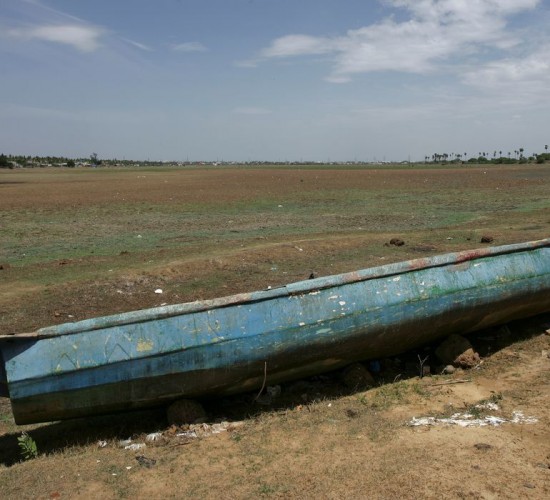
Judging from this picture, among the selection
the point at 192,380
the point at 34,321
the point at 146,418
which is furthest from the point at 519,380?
the point at 34,321

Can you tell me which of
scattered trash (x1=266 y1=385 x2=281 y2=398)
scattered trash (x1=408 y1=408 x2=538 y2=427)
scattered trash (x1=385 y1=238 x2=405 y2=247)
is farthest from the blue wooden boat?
scattered trash (x1=385 y1=238 x2=405 y2=247)

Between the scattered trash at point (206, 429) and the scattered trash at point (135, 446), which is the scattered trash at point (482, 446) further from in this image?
the scattered trash at point (135, 446)

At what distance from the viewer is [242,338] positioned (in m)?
4.71

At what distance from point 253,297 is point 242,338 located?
0.38m

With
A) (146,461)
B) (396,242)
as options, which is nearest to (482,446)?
(146,461)

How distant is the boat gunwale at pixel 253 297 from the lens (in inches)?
176

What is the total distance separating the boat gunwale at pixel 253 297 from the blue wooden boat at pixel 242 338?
0.4 inches

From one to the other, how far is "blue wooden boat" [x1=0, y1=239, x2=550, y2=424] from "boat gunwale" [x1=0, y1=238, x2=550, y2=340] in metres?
0.01

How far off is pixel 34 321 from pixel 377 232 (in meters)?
9.13

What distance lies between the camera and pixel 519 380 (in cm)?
499

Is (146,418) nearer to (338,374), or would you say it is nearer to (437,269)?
(338,374)

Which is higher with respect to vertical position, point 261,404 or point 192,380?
point 192,380

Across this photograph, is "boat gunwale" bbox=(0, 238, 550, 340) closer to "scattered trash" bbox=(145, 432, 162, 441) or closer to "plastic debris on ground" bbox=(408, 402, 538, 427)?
"scattered trash" bbox=(145, 432, 162, 441)

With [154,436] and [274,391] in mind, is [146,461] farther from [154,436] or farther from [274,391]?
[274,391]
